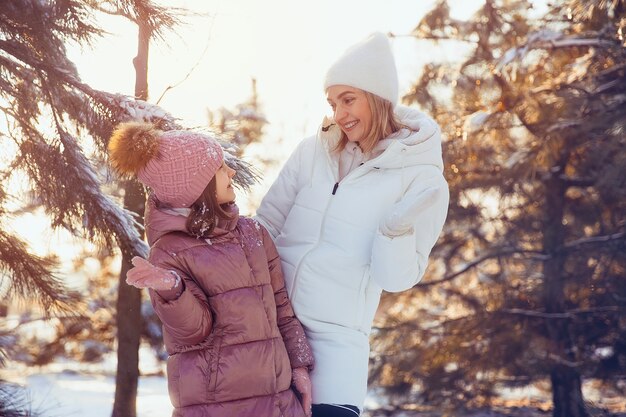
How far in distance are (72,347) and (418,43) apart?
18.1 ft

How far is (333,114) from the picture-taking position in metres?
2.63

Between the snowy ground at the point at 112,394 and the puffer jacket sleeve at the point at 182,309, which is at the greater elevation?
the snowy ground at the point at 112,394

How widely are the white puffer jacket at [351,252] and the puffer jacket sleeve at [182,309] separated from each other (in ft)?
1.40

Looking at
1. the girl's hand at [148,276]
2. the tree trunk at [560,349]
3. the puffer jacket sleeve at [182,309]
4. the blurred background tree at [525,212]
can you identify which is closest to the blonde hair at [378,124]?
the puffer jacket sleeve at [182,309]

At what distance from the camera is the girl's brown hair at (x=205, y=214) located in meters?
2.16

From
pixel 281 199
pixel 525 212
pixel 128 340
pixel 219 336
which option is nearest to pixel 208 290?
pixel 219 336

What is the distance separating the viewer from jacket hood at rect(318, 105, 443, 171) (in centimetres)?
245

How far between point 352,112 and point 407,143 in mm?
219

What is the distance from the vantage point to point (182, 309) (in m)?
1.99

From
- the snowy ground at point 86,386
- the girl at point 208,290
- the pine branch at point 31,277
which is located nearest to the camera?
the girl at point 208,290

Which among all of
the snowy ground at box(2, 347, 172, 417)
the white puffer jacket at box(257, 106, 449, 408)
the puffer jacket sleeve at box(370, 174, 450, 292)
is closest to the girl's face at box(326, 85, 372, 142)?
the white puffer jacket at box(257, 106, 449, 408)

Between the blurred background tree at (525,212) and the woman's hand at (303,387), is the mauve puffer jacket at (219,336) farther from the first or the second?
the blurred background tree at (525,212)

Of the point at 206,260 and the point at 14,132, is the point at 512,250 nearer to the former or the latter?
the point at 14,132

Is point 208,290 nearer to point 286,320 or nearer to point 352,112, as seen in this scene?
point 286,320
